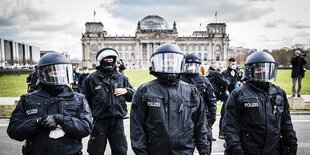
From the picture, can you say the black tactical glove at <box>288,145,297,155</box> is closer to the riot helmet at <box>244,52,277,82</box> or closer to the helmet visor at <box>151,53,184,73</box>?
the riot helmet at <box>244,52,277,82</box>

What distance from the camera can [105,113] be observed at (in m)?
4.86

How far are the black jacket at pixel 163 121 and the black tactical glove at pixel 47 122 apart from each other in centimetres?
88

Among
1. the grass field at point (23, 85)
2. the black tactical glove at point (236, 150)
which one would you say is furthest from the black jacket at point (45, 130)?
the grass field at point (23, 85)

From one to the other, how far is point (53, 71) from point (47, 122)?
69 centimetres

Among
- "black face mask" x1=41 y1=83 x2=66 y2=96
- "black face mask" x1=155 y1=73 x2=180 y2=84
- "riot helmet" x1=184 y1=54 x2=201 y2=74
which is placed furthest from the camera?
"riot helmet" x1=184 y1=54 x2=201 y2=74

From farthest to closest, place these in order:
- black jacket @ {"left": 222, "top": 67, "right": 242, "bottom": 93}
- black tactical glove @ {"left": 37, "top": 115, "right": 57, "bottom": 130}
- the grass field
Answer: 1. the grass field
2. black jacket @ {"left": 222, "top": 67, "right": 242, "bottom": 93}
3. black tactical glove @ {"left": 37, "top": 115, "right": 57, "bottom": 130}

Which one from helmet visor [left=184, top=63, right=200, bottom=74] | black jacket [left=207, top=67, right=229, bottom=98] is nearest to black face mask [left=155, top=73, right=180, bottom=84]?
helmet visor [left=184, top=63, right=200, bottom=74]

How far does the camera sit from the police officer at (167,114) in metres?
2.98

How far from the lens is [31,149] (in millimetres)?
3055

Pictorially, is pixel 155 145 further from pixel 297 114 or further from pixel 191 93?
pixel 297 114

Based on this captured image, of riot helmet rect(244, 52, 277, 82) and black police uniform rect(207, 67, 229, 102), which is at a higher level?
riot helmet rect(244, 52, 277, 82)

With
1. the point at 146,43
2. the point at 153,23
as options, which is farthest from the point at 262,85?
the point at 153,23

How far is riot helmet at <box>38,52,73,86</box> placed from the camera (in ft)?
10.4

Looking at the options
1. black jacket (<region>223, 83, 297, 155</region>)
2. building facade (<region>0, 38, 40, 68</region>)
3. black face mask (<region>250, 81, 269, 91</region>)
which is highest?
building facade (<region>0, 38, 40, 68</region>)
